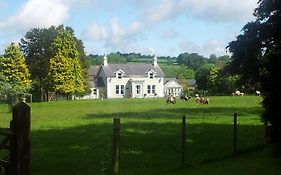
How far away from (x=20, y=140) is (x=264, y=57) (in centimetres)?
935

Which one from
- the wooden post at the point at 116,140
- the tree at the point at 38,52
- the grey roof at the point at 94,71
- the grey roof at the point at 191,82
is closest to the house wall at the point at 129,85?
the grey roof at the point at 94,71

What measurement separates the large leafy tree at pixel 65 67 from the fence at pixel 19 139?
71654 mm

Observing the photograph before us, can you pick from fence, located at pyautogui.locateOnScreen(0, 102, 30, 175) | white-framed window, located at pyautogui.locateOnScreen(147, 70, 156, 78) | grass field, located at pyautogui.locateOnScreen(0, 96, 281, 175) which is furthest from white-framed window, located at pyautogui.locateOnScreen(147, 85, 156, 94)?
fence, located at pyautogui.locateOnScreen(0, 102, 30, 175)

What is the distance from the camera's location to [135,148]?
53.7 ft

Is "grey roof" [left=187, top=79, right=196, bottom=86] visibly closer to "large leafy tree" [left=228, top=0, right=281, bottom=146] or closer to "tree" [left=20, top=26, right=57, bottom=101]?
"tree" [left=20, top=26, right=57, bottom=101]

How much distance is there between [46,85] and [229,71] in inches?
2630

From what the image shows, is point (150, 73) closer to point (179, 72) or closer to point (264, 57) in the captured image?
point (179, 72)

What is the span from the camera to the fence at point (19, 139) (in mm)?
6425

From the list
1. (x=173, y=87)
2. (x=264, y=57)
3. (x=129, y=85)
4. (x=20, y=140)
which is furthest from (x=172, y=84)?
(x=20, y=140)

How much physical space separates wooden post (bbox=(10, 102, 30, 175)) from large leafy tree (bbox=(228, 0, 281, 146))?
25.3ft

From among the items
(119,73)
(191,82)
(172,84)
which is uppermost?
(119,73)

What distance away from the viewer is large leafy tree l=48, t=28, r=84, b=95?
77875mm

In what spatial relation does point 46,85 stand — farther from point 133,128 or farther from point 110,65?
point 133,128

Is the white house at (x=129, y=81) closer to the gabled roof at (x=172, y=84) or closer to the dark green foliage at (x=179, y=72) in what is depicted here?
the gabled roof at (x=172, y=84)
